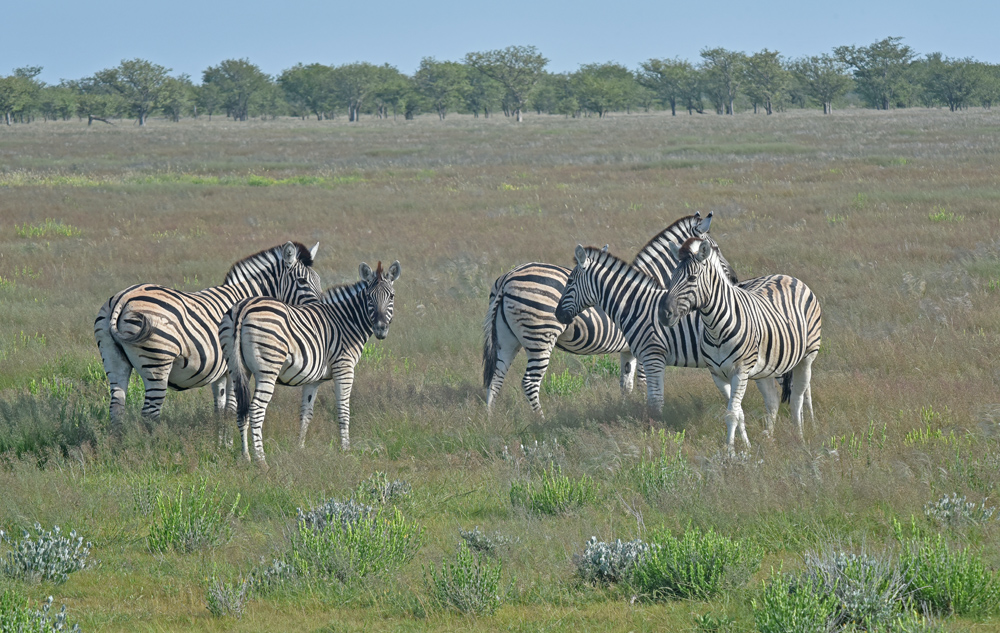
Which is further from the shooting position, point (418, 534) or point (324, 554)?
point (418, 534)

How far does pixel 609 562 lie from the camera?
5184 millimetres

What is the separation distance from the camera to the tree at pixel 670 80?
138 meters

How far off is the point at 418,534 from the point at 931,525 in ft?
10.9

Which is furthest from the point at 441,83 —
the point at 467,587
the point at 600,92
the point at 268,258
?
the point at 467,587

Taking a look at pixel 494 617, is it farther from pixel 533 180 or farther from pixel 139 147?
pixel 139 147

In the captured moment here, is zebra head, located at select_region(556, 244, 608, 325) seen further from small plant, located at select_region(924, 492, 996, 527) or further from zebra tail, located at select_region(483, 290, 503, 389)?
small plant, located at select_region(924, 492, 996, 527)

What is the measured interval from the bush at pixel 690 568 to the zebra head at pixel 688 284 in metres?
2.28

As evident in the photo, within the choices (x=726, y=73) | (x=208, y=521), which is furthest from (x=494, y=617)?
(x=726, y=73)

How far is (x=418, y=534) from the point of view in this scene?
5.98m

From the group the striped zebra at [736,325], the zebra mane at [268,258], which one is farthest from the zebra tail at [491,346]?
the striped zebra at [736,325]

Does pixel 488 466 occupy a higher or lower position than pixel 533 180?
lower

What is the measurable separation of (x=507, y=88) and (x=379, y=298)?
133632 millimetres

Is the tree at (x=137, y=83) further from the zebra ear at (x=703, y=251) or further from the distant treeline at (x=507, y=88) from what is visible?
the zebra ear at (x=703, y=251)

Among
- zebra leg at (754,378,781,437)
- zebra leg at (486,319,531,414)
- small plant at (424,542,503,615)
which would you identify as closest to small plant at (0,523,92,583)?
small plant at (424,542,503,615)
